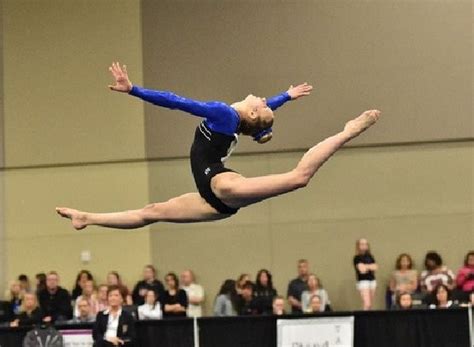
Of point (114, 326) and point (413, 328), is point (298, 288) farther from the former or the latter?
point (114, 326)

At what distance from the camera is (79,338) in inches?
375

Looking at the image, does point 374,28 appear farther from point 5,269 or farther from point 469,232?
point 5,269

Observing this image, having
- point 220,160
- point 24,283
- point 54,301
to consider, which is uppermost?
point 220,160

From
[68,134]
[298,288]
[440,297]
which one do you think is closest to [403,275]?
[298,288]

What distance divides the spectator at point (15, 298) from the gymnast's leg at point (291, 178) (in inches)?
253

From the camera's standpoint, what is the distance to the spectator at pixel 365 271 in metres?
11.8

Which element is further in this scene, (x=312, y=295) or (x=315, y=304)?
(x=312, y=295)

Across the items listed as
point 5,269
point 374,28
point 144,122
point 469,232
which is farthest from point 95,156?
point 469,232

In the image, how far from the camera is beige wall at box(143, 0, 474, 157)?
12.7m

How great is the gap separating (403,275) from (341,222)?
1.37m

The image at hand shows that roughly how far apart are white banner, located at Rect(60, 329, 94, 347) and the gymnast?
3377 millimetres

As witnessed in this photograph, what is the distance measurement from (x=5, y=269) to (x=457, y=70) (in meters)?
6.28

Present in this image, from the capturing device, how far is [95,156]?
44.2 feet

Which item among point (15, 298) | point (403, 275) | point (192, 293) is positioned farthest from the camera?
point (192, 293)
